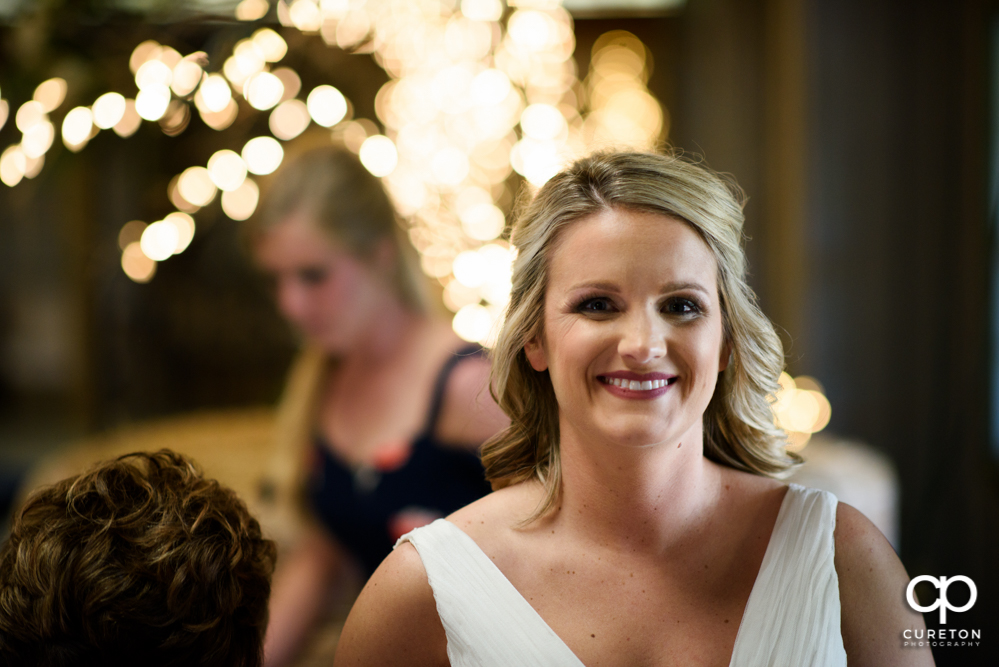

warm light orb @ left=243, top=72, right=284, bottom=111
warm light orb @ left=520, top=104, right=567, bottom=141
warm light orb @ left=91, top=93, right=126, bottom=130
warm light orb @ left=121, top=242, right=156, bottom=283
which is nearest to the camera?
warm light orb @ left=91, top=93, right=126, bottom=130

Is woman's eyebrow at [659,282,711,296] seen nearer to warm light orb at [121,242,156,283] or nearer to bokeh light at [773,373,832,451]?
bokeh light at [773,373,832,451]

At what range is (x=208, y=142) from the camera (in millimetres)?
5426

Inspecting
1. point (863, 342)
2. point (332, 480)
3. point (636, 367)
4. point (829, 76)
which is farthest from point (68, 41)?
point (863, 342)

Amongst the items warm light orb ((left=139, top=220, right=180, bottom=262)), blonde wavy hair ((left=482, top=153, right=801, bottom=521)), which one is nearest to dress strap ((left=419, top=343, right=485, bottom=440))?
blonde wavy hair ((left=482, top=153, right=801, bottom=521))

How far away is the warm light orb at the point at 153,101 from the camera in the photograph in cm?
208

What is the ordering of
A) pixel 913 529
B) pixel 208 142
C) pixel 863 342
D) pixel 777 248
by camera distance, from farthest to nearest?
1. pixel 208 142
2. pixel 777 248
3. pixel 863 342
4. pixel 913 529

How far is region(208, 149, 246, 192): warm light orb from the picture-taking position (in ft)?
7.94

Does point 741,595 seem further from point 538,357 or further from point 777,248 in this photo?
point 777,248

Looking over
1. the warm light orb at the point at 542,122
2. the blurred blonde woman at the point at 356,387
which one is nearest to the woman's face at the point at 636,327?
the blurred blonde woman at the point at 356,387

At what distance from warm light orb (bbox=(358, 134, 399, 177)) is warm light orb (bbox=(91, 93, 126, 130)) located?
0.75m

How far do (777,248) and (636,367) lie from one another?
3.24 m

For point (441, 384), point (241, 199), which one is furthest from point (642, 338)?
point (241, 199)

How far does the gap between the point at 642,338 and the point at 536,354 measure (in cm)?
19

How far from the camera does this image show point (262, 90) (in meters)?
2.26
